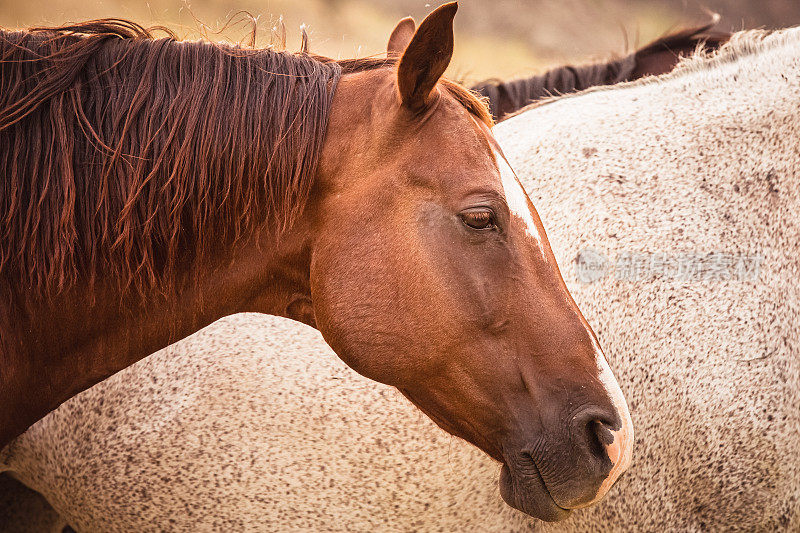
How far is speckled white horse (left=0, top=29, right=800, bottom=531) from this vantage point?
7.57 feet

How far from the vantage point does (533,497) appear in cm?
178

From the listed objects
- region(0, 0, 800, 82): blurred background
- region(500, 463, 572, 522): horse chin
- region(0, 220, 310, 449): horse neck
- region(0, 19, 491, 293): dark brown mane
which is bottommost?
region(0, 0, 800, 82): blurred background

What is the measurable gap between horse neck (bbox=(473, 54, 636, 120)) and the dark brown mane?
2.17m

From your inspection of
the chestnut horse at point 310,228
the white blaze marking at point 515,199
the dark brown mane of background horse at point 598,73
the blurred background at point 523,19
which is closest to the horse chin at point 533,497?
the chestnut horse at point 310,228

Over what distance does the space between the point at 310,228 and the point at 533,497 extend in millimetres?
916

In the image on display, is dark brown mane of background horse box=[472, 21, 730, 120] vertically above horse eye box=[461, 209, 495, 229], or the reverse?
horse eye box=[461, 209, 495, 229]

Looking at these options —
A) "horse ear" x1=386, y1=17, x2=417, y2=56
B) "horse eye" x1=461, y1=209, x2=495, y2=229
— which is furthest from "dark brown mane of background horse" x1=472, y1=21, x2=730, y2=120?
"horse eye" x1=461, y1=209, x2=495, y2=229

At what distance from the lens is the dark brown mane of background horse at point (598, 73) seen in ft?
12.6

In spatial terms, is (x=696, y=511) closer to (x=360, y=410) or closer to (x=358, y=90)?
(x=360, y=410)

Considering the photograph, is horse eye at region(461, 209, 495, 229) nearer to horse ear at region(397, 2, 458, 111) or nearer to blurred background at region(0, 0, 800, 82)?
horse ear at region(397, 2, 458, 111)

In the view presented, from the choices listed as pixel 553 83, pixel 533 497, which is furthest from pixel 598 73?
pixel 533 497

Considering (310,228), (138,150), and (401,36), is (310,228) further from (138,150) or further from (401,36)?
(401,36)

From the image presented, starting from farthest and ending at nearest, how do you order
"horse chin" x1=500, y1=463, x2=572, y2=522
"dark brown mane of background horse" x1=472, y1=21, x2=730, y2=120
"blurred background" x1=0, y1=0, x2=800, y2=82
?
"blurred background" x1=0, y1=0, x2=800, y2=82
"dark brown mane of background horse" x1=472, y1=21, x2=730, y2=120
"horse chin" x1=500, y1=463, x2=572, y2=522

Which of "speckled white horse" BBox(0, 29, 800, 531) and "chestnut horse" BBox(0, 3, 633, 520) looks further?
"speckled white horse" BBox(0, 29, 800, 531)
